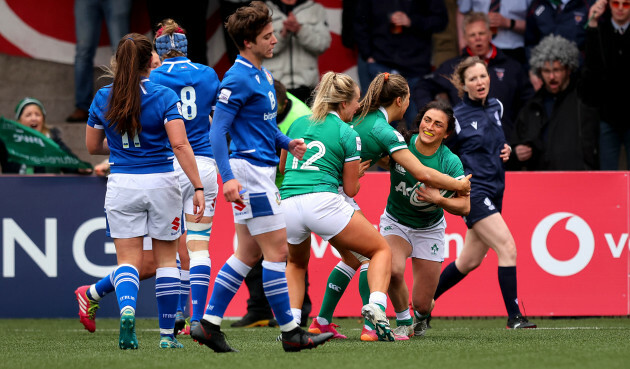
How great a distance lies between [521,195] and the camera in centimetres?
957

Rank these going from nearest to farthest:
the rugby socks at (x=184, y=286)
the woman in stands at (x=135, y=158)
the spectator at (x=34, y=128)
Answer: the woman in stands at (x=135, y=158) < the rugby socks at (x=184, y=286) < the spectator at (x=34, y=128)

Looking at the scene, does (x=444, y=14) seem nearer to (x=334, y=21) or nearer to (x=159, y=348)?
(x=334, y=21)

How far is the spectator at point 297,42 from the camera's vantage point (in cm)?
1107

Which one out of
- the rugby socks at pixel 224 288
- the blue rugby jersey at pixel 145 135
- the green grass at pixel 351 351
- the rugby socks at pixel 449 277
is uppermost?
the blue rugby jersey at pixel 145 135

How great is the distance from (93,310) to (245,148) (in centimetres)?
223

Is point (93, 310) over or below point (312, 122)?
below

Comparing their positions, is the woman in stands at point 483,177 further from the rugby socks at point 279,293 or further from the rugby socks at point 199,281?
the rugby socks at point 279,293

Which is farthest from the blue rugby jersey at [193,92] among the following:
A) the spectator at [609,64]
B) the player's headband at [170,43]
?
the spectator at [609,64]

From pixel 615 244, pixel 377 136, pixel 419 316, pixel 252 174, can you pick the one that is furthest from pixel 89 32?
pixel 252 174

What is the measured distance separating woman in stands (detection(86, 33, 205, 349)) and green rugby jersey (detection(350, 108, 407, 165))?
1.42 meters

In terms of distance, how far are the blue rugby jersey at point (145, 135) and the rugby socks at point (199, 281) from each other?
1.23 metres

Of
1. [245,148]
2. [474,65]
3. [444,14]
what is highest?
[444,14]

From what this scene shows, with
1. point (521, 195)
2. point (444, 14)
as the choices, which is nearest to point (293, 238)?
point (521, 195)

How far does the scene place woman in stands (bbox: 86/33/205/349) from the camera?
5.98 m
